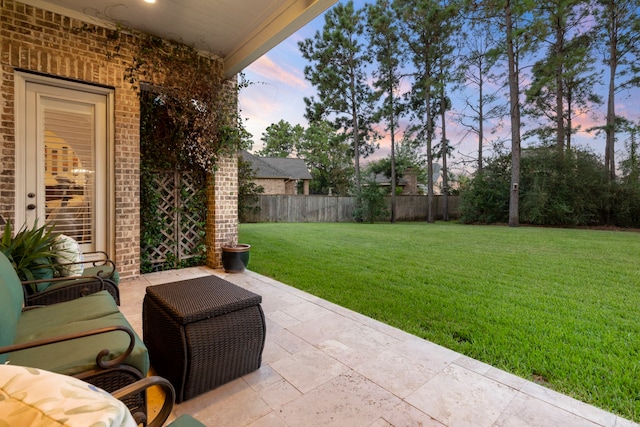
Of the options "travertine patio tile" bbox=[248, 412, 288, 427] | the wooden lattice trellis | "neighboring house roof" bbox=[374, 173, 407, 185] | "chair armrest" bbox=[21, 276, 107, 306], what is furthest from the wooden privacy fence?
"travertine patio tile" bbox=[248, 412, 288, 427]

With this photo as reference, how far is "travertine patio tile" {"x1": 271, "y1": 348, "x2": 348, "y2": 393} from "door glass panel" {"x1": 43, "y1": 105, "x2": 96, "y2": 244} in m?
3.47

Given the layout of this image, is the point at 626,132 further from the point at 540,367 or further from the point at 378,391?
the point at 378,391

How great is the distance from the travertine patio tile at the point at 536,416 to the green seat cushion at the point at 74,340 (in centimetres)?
191

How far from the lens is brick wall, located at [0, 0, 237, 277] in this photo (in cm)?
329

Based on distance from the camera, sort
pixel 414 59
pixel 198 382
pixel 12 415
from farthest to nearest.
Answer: pixel 414 59 < pixel 198 382 < pixel 12 415

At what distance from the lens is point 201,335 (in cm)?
175

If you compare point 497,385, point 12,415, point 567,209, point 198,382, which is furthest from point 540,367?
point 567,209

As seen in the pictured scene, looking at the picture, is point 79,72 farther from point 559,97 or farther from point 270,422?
point 559,97

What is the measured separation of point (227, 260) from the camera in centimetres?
464

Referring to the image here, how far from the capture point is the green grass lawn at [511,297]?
2100mm

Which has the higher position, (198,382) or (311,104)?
(311,104)

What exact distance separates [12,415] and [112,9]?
4608 millimetres

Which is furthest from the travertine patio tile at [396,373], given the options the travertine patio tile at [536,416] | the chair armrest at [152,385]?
the chair armrest at [152,385]

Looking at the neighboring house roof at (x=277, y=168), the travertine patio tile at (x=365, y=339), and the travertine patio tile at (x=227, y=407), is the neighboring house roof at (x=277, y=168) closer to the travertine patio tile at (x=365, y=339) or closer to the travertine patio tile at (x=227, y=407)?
the travertine patio tile at (x=365, y=339)
